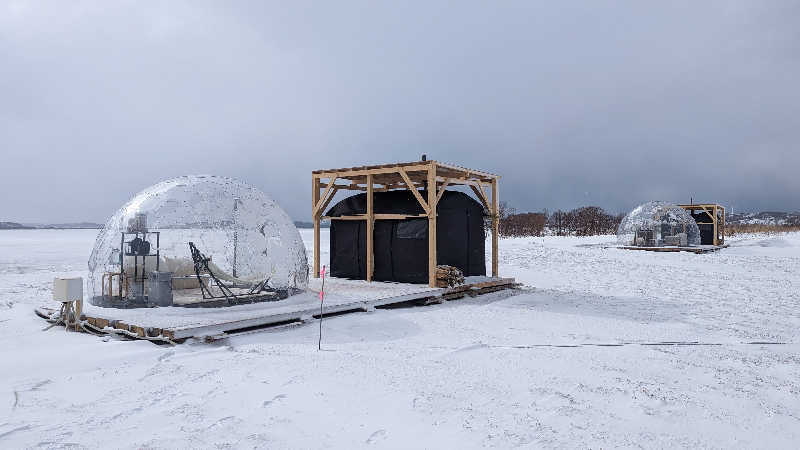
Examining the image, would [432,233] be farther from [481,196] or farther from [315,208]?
[315,208]

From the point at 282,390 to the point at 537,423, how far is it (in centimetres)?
244

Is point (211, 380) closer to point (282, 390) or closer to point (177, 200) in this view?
point (282, 390)

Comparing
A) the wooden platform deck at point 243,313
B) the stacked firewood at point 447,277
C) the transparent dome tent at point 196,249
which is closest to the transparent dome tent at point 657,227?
the stacked firewood at point 447,277

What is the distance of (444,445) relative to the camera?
149 inches

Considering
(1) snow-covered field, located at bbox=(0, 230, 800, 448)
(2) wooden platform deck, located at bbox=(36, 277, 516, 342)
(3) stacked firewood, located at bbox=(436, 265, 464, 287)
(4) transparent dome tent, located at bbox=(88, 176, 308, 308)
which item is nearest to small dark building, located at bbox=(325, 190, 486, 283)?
(3) stacked firewood, located at bbox=(436, 265, 464, 287)

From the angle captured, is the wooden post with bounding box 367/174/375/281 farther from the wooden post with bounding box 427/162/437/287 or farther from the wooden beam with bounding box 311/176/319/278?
the wooden post with bounding box 427/162/437/287

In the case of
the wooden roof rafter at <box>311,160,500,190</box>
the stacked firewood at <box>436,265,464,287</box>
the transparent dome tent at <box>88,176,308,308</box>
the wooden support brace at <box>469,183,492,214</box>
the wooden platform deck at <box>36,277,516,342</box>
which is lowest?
the wooden platform deck at <box>36,277,516,342</box>

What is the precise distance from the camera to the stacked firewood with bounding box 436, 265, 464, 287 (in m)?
11.7

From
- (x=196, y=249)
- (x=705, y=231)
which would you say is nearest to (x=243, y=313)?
(x=196, y=249)

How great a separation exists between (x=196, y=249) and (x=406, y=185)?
578 centimetres

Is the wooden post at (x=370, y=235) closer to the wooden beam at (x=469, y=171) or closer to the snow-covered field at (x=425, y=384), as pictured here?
the wooden beam at (x=469, y=171)

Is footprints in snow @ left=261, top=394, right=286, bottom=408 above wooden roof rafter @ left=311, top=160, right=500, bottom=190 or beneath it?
beneath

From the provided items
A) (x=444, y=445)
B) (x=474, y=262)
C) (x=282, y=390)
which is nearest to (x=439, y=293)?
(x=474, y=262)

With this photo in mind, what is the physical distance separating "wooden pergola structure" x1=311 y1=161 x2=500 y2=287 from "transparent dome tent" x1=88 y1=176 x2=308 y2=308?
2611 mm
